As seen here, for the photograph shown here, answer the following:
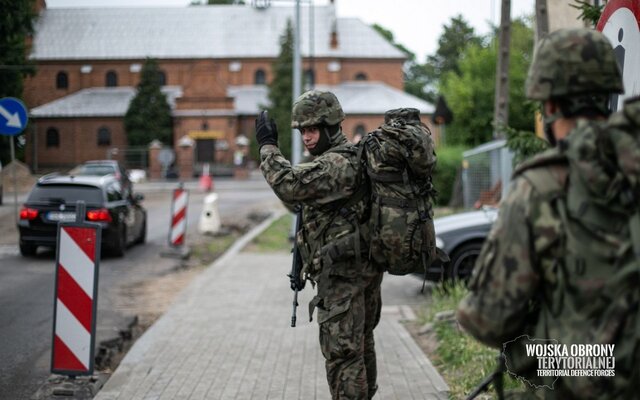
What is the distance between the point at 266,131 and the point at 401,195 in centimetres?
94

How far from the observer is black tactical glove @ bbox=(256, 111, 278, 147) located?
498cm

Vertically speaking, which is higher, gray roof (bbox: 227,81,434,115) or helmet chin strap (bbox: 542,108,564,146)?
gray roof (bbox: 227,81,434,115)

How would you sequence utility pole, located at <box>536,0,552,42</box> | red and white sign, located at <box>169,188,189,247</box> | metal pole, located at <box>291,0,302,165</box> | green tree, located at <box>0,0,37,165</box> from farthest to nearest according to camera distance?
metal pole, located at <box>291,0,302,165</box>, red and white sign, located at <box>169,188,189,247</box>, utility pole, located at <box>536,0,552,42</box>, green tree, located at <box>0,0,37,165</box>

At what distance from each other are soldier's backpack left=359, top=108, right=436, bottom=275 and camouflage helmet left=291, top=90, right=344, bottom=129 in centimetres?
37

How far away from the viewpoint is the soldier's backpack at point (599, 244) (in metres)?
2.53

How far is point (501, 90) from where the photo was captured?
13.7 m

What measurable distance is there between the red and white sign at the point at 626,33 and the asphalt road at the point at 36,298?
480cm

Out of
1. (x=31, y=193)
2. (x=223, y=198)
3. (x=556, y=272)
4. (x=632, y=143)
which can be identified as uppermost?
(x=632, y=143)

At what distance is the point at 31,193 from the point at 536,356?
11.9m

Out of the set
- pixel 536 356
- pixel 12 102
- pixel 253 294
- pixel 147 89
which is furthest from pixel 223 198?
pixel 536 356

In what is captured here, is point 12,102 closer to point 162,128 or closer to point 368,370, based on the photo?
point 368,370

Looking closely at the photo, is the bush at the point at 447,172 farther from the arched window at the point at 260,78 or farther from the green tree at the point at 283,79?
the arched window at the point at 260,78

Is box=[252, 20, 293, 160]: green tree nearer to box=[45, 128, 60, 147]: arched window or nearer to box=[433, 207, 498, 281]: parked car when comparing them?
box=[45, 128, 60, 147]: arched window

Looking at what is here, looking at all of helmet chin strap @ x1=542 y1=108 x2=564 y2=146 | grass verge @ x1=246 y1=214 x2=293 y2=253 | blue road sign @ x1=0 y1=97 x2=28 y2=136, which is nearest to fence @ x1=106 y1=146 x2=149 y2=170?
grass verge @ x1=246 y1=214 x2=293 y2=253
